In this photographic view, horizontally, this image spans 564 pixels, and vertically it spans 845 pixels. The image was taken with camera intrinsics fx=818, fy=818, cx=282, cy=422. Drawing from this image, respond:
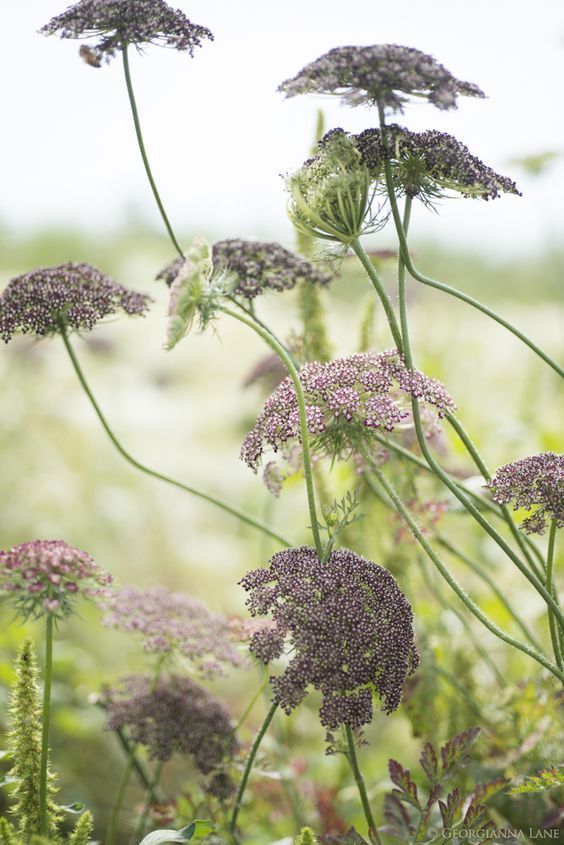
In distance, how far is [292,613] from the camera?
3.13ft

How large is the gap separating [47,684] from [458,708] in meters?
0.88

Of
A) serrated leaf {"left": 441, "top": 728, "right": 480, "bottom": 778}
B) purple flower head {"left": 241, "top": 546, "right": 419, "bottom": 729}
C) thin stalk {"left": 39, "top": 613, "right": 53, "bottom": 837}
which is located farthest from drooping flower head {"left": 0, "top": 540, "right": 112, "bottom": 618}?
serrated leaf {"left": 441, "top": 728, "right": 480, "bottom": 778}

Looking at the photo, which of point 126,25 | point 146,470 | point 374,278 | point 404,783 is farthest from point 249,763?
point 126,25

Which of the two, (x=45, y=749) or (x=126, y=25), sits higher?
(x=126, y=25)

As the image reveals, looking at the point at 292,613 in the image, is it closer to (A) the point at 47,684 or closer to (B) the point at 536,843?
(A) the point at 47,684

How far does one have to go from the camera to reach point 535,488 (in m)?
0.98

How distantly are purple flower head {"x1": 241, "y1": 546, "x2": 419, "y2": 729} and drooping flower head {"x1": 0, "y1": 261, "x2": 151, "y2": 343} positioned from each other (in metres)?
0.48

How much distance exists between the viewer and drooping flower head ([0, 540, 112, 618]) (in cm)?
94

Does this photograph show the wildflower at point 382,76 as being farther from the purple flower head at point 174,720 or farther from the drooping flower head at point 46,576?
the purple flower head at point 174,720

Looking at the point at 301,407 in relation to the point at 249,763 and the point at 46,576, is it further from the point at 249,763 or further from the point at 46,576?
the point at 249,763

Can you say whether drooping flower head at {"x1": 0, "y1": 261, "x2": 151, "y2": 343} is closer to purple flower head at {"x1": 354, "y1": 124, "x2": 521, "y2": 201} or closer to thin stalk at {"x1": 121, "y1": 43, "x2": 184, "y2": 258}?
thin stalk at {"x1": 121, "y1": 43, "x2": 184, "y2": 258}

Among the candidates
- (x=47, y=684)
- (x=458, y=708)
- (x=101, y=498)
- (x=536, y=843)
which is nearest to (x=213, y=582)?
(x=101, y=498)

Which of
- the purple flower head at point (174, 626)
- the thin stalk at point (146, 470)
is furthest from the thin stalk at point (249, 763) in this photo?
the thin stalk at point (146, 470)

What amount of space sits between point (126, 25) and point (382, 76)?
0.40 meters
